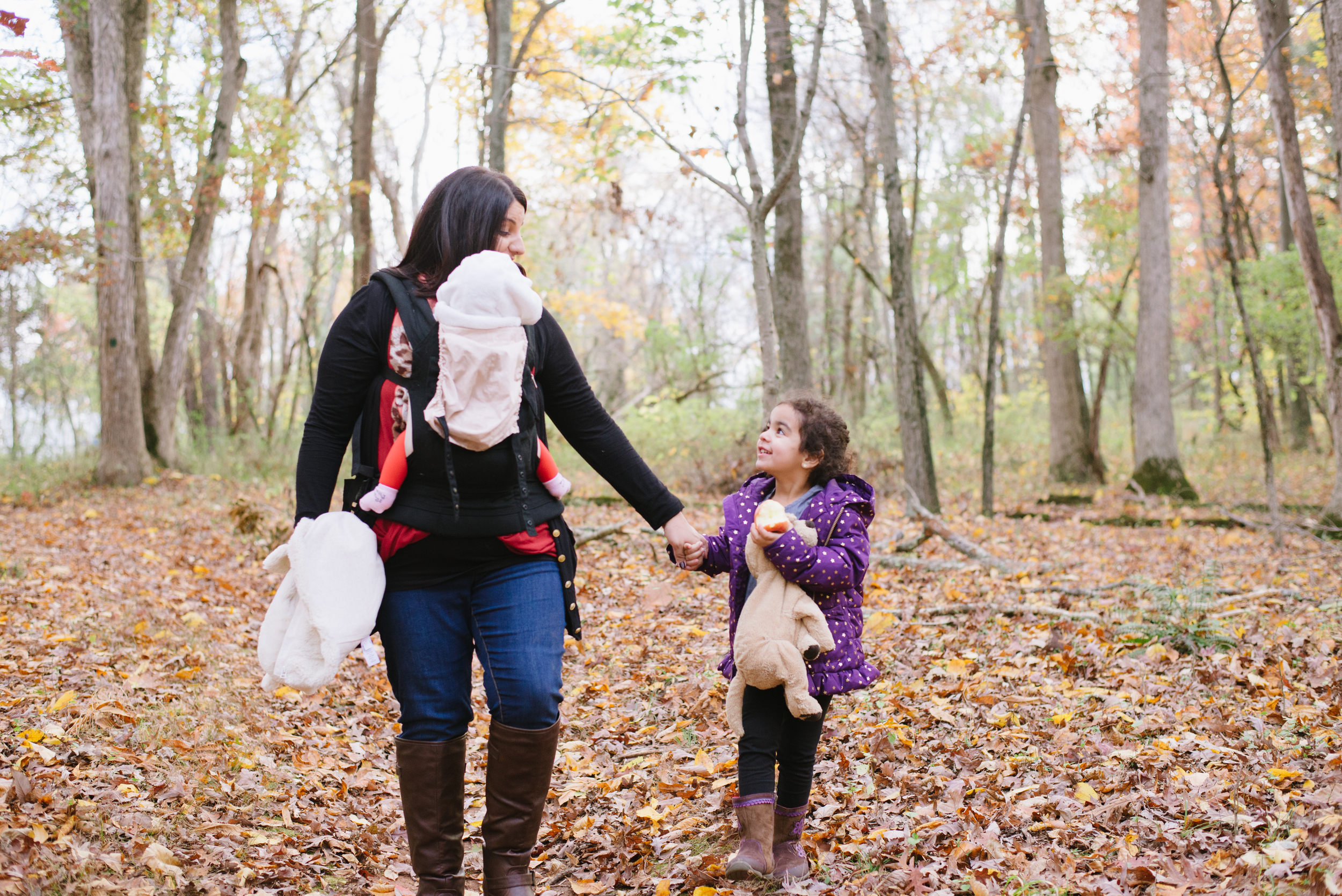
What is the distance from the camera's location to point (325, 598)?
8.40ft

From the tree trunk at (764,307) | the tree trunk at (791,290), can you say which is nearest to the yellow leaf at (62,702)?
the tree trunk at (764,307)

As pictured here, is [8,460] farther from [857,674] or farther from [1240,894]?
[1240,894]

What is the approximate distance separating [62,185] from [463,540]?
1582cm

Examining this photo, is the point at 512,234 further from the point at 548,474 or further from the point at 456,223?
the point at 548,474

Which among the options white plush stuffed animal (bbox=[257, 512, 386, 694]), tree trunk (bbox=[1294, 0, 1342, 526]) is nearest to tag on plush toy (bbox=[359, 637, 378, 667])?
white plush stuffed animal (bbox=[257, 512, 386, 694])

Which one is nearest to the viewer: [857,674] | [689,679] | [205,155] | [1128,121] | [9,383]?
[857,674]

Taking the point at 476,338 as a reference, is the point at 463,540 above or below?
below

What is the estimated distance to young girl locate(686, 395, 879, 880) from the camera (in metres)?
3.11

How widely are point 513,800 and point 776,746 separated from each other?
3.03 feet

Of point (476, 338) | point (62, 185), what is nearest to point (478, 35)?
point (62, 185)

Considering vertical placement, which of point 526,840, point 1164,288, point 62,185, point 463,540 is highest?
point 62,185

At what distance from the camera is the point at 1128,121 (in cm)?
2523

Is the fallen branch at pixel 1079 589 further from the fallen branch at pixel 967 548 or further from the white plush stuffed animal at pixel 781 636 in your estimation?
the white plush stuffed animal at pixel 781 636

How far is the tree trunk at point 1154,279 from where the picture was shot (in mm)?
14125
